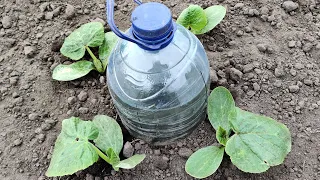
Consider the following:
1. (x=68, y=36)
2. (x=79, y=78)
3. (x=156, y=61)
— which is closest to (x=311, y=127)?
(x=156, y=61)

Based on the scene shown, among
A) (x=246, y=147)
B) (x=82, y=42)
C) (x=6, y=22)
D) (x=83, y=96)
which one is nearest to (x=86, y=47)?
(x=82, y=42)

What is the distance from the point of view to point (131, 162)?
1.86 metres

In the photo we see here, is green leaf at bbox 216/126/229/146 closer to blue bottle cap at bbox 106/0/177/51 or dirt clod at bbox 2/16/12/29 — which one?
blue bottle cap at bbox 106/0/177/51

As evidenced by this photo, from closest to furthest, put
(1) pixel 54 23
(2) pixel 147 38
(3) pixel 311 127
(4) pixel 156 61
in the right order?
(2) pixel 147 38, (4) pixel 156 61, (3) pixel 311 127, (1) pixel 54 23

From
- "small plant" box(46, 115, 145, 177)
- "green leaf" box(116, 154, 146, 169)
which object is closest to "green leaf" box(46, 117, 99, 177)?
"small plant" box(46, 115, 145, 177)

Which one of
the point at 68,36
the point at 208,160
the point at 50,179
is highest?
the point at 68,36

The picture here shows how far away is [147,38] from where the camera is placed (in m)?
1.58

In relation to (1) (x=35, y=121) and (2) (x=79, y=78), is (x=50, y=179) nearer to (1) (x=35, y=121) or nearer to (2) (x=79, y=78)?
Answer: (1) (x=35, y=121)

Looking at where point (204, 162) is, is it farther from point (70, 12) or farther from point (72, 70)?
point (70, 12)

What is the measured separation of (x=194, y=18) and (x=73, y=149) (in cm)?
88

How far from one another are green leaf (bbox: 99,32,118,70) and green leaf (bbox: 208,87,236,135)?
1.89ft

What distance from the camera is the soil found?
1993mm

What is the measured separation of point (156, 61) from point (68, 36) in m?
0.75

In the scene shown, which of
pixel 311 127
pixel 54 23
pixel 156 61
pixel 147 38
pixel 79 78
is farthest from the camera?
pixel 54 23
